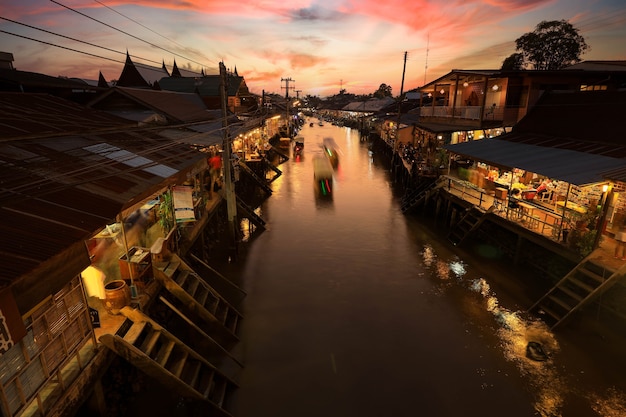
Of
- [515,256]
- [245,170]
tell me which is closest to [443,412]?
[515,256]

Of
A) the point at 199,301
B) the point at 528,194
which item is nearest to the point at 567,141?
the point at 528,194

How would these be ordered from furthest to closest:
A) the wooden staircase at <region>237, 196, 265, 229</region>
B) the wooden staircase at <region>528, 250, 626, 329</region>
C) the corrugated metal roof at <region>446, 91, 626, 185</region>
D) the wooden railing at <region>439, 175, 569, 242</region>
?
1. the wooden staircase at <region>237, 196, 265, 229</region>
2. the wooden railing at <region>439, 175, 569, 242</region>
3. the corrugated metal roof at <region>446, 91, 626, 185</region>
4. the wooden staircase at <region>528, 250, 626, 329</region>

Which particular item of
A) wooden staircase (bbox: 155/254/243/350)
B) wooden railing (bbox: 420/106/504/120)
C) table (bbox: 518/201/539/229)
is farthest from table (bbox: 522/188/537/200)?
wooden staircase (bbox: 155/254/243/350)

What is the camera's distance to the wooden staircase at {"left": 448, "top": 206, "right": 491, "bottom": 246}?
1789cm

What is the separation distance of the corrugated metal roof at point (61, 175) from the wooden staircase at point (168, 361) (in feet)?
9.33

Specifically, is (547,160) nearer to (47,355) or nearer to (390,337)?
(390,337)

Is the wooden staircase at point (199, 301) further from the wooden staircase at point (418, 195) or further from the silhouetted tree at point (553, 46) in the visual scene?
the silhouetted tree at point (553, 46)

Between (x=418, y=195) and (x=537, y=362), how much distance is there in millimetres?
15395

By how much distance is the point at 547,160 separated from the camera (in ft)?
48.6

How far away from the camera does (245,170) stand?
2742 cm

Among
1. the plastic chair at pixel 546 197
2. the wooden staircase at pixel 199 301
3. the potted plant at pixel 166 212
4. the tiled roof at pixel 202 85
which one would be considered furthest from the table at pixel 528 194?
the tiled roof at pixel 202 85

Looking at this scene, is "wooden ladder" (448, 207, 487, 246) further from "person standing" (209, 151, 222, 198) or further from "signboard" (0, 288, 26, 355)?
"signboard" (0, 288, 26, 355)

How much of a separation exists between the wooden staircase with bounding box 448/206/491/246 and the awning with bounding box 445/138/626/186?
2.90m

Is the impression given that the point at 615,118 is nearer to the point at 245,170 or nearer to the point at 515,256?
the point at 515,256
